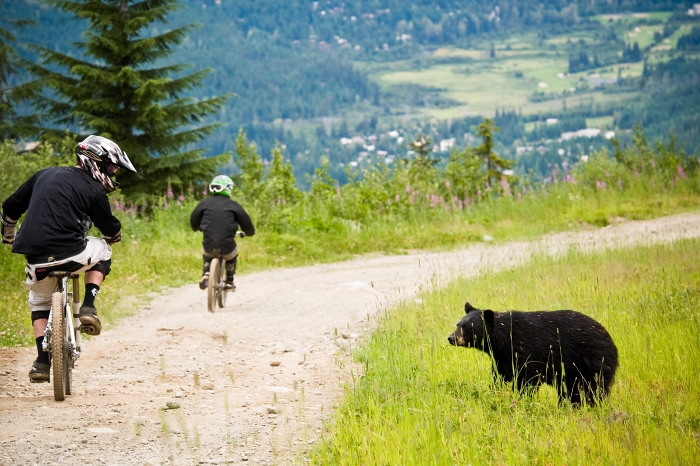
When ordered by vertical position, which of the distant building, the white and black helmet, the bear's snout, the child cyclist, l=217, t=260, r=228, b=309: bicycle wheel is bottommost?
the distant building

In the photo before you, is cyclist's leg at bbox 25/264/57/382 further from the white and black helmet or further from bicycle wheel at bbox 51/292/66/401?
the white and black helmet

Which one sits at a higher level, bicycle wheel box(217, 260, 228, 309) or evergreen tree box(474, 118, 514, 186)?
bicycle wheel box(217, 260, 228, 309)

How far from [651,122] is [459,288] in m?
172

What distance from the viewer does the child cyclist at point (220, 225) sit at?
486 inches

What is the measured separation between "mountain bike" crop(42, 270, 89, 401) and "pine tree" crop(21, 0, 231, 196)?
54.2ft

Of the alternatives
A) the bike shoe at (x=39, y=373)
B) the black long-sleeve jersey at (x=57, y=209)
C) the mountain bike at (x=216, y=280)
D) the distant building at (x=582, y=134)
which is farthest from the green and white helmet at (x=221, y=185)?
the distant building at (x=582, y=134)

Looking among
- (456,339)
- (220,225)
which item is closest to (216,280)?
(220,225)

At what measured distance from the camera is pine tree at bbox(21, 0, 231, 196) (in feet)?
77.5

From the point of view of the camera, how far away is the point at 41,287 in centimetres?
717

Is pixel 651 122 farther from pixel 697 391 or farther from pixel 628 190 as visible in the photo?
pixel 697 391

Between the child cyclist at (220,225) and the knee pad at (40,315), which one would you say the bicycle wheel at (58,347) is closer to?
the knee pad at (40,315)

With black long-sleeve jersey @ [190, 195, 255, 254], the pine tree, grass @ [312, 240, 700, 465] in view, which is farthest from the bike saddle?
the pine tree

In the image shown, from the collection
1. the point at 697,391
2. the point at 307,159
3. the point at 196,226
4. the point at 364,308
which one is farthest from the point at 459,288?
the point at 307,159

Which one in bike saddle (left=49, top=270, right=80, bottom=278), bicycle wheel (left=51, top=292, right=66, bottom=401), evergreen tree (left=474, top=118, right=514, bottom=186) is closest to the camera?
bicycle wheel (left=51, top=292, right=66, bottom=401)
